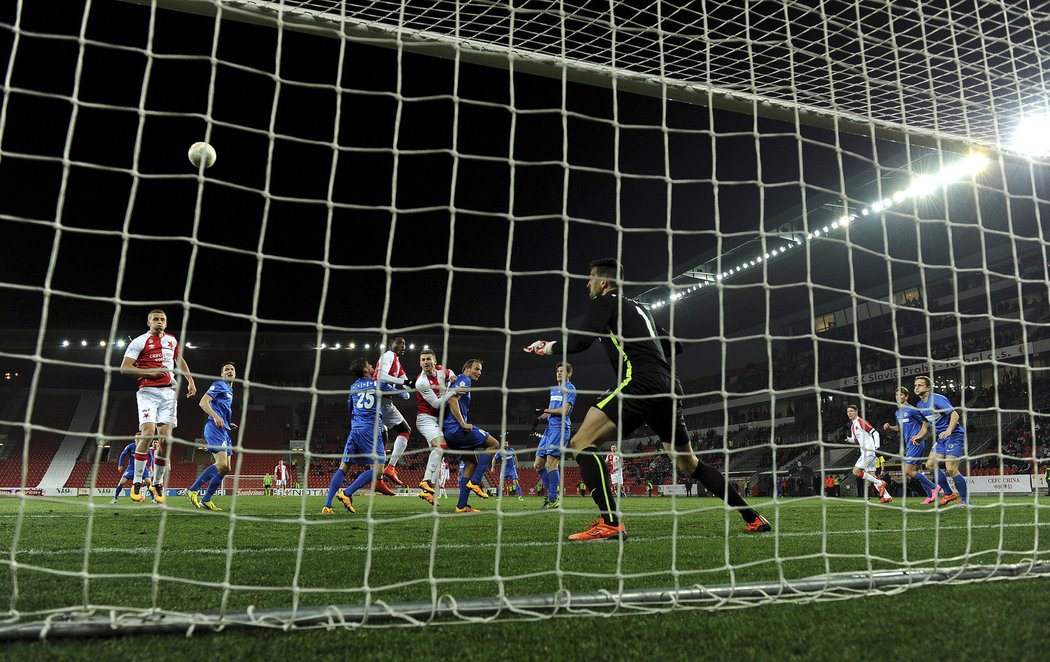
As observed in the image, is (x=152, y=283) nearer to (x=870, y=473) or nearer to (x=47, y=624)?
(x=870, y=473)

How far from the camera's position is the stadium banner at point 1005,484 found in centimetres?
1730

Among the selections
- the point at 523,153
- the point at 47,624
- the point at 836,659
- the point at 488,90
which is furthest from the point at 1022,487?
the point at 47,624

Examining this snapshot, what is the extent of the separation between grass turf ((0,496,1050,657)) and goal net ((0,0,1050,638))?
→ 0.05m

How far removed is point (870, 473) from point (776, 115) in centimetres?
939

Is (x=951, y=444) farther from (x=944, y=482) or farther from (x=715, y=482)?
(x=715, y=482)

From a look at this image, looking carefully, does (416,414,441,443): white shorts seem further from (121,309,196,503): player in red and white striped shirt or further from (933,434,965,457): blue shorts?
(933,434,965,457): blue shorts

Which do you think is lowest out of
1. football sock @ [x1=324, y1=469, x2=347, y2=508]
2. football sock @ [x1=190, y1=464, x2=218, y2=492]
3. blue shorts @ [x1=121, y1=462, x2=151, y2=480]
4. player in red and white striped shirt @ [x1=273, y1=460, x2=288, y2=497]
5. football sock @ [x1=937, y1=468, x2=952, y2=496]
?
player in red and white striped shirt @ [x1=273, y1=460, x2=288, y2=497]

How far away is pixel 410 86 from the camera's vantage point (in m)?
16.9

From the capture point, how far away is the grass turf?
7.81 ft

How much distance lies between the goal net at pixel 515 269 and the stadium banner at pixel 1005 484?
126 millimetres

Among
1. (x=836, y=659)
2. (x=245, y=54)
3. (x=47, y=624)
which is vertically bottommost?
(x=47, y=624)

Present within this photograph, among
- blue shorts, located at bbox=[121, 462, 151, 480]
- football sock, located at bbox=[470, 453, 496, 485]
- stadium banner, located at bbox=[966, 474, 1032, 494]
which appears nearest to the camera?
football sock, located at bbox=[470, 453, 496, 485]

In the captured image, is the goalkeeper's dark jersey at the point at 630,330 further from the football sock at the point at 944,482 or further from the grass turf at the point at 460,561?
the football sock at the point at 944,482

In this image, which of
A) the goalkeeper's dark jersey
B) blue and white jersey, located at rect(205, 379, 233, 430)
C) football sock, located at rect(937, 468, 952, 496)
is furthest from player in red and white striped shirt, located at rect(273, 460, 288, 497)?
the goalkeeper's dark jersey
